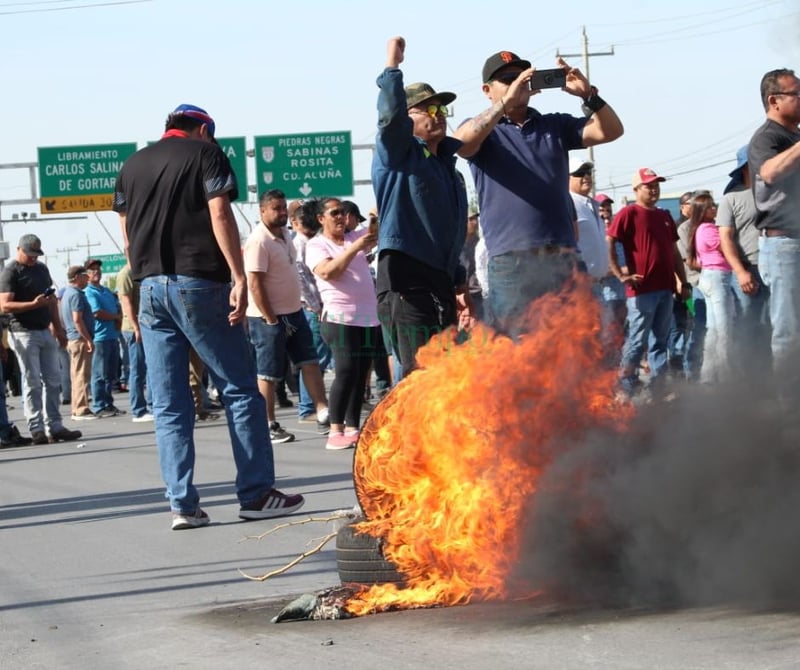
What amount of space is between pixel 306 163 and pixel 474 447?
114ft

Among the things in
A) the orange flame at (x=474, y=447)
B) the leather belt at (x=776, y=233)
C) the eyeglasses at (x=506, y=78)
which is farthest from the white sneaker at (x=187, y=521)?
the leather belt at (x=776, y=233)

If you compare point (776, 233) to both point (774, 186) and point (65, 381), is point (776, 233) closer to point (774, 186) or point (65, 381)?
point (774, 186)

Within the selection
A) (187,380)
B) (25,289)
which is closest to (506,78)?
(187,380)

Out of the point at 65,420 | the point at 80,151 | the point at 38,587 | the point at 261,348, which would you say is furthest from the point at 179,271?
the point at 80,151

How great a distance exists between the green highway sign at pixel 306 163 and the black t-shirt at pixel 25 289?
2452 centimetres

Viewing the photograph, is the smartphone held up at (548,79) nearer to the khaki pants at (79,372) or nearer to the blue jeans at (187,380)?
the blue jeans at (187,380)

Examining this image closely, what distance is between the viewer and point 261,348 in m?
12.1

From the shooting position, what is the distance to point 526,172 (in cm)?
745

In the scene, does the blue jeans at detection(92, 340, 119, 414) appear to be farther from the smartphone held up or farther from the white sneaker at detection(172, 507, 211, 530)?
the smartphone held up

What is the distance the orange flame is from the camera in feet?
16.6

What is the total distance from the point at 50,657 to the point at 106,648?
0.20 m

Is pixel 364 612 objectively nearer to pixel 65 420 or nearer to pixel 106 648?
pixel 106 648

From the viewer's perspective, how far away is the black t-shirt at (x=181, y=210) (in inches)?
301

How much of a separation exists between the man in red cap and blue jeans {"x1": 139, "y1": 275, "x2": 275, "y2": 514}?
5432mm
